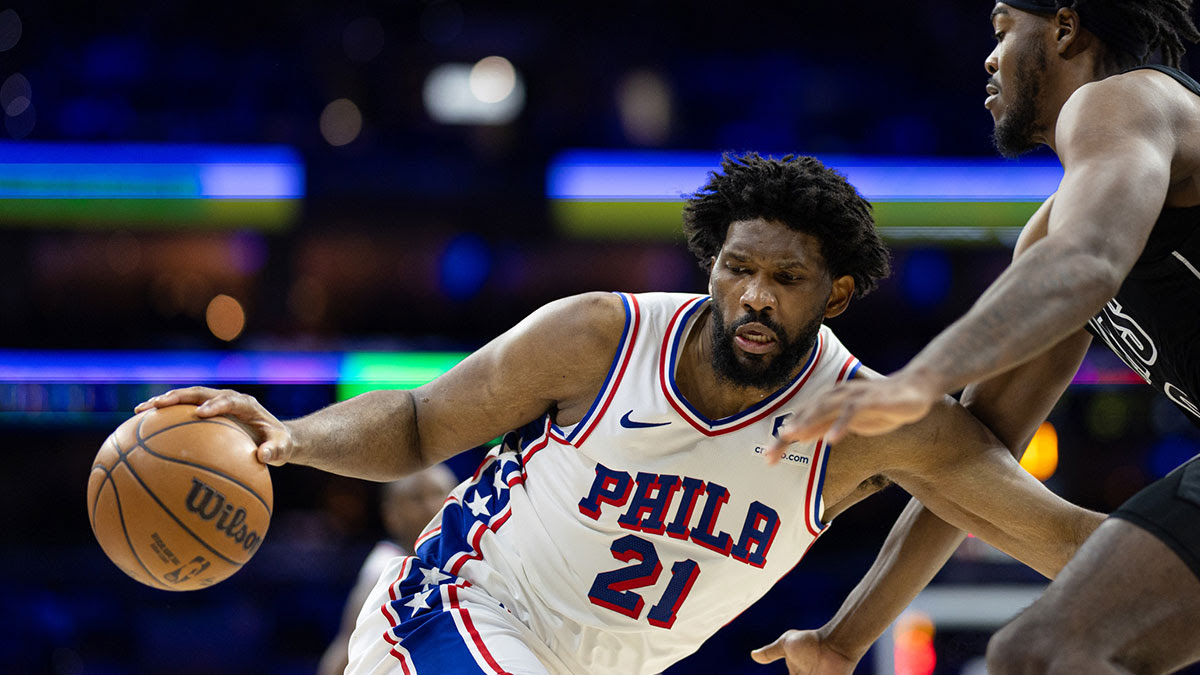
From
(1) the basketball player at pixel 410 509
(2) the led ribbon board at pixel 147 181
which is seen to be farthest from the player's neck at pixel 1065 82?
(2) the led ribbon board at pixel 147 181

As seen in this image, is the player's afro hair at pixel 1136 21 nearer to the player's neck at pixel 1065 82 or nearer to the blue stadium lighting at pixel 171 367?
the player's neck at pixel 1065 82

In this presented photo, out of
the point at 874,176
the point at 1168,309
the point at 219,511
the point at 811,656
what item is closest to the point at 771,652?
the point at 811,656

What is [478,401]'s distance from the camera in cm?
284

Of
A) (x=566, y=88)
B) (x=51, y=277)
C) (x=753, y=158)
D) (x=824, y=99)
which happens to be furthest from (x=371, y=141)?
(x=753, y=158)

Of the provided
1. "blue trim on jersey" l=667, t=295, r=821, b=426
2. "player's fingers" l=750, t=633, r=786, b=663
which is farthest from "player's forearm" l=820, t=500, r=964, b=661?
"blue trim on jersey" l=667, t=295, r=821, b=426

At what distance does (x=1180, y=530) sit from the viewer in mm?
1903

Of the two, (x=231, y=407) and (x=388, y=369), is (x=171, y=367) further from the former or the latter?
(x=231, y=407)

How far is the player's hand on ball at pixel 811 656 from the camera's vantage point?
116 inches

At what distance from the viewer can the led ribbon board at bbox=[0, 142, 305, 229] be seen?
8852 mm

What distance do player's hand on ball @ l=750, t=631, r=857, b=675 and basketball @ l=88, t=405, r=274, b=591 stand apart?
4.25 ft

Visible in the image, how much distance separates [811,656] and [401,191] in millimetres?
6987

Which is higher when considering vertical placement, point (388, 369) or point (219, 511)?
point (219, 511)

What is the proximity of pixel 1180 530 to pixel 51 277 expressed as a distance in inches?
357

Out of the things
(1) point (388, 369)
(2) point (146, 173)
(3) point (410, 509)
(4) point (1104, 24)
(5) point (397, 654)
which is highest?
(4) point (1104, 24)
